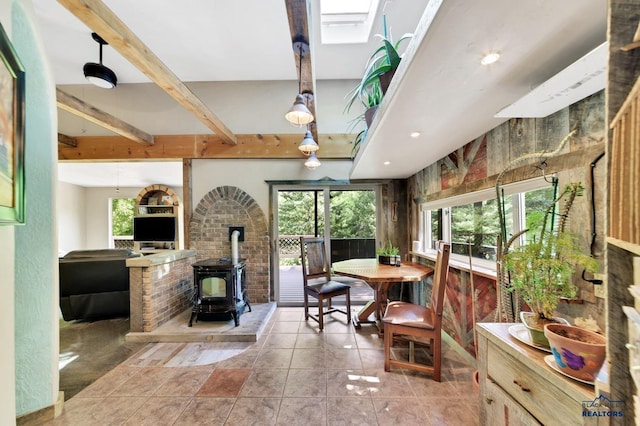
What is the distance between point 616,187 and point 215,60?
4.25 meters

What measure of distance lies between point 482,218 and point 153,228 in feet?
23.6

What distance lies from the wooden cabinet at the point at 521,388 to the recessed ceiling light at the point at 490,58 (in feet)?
4.23

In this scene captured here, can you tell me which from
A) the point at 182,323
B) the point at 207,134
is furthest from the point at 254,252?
the point at 207,134

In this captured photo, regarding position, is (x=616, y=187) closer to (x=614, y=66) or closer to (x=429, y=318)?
(x=614, y=66)

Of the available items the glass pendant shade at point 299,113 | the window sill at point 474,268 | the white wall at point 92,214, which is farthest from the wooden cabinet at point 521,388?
the white wall at point 92,214

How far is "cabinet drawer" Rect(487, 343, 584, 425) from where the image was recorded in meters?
0.84

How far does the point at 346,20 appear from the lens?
9.46ft

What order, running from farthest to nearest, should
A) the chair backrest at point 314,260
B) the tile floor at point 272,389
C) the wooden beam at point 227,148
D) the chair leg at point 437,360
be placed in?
the wooden beam at point 227,148, the chair backrest at point 314,260, the chair leg at point 437,360, the tile floor at point 272,389

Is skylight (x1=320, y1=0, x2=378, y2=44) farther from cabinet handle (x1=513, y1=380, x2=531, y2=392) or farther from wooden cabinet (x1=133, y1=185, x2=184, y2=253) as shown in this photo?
wooden cabinet (x1=133, y1=185, x2=184, y2=253)

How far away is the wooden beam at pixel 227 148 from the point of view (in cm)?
400

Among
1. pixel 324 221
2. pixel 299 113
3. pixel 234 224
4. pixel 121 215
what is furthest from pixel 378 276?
pixel 121 215

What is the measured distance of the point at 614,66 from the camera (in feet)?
2.05

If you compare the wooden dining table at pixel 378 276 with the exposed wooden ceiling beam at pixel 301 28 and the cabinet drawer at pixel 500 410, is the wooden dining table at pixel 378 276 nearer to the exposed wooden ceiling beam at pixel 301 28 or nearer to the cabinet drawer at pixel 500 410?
the cabinet drawer at pixel 500 410

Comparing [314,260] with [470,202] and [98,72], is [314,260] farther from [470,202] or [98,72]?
[98,72]
